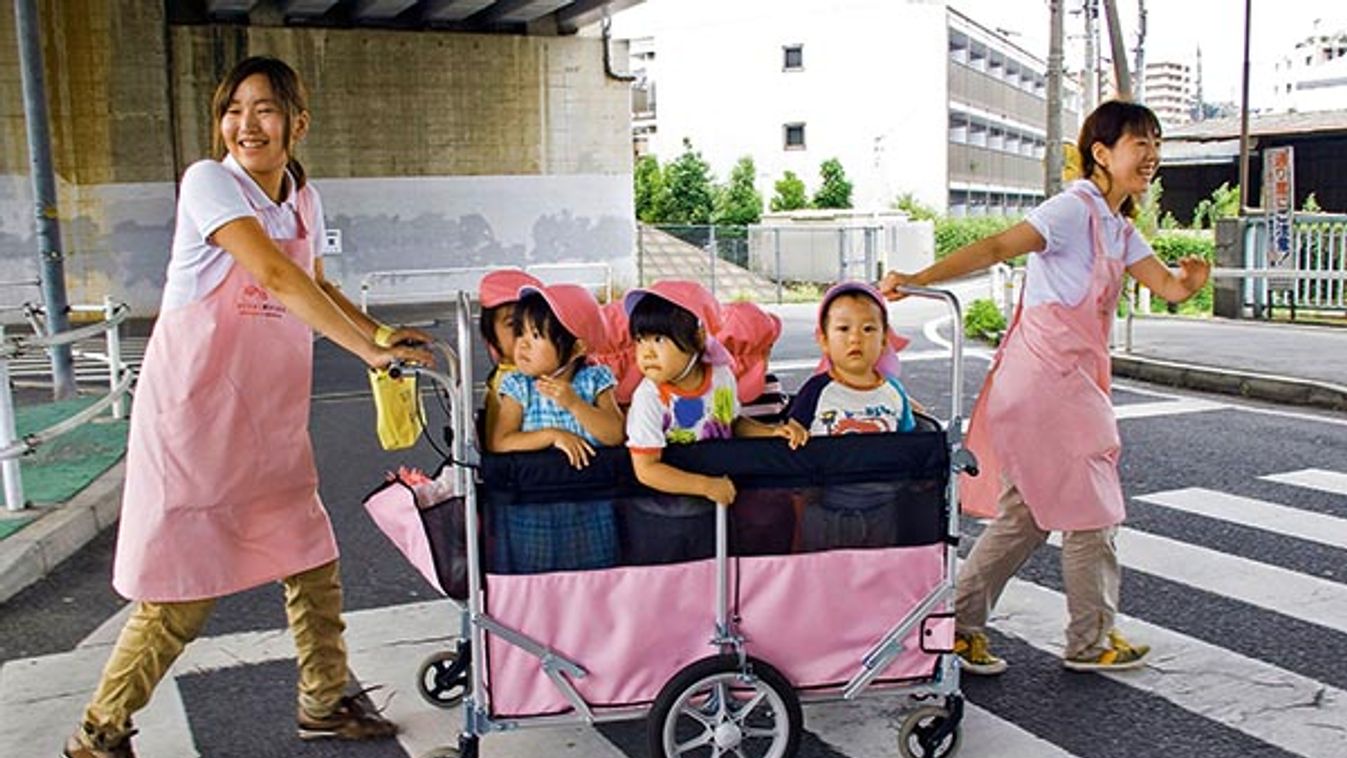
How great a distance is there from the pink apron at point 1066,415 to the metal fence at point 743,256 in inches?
933

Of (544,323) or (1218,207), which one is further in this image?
(1218,207)

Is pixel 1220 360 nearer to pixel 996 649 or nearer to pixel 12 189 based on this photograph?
pixel 996 649

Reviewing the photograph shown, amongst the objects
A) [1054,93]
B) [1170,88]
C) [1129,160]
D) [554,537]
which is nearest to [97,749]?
[554,537]

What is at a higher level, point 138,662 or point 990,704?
point 138,662

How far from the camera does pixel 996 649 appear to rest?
4.76 metres

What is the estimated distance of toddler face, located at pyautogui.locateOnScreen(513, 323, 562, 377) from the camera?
3.62 metres

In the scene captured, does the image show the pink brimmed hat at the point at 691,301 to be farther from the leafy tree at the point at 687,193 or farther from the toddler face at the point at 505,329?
the leafy tree at the point at 687,193

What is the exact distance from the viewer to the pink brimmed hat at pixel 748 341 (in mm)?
4281

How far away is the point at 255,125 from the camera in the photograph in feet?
11.8

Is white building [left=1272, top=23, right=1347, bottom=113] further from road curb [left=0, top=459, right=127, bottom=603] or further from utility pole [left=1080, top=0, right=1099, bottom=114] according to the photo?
road curb [left=0, top=459, right=127, bottom=603]

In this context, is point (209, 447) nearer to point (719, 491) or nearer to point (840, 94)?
point (719, 491)

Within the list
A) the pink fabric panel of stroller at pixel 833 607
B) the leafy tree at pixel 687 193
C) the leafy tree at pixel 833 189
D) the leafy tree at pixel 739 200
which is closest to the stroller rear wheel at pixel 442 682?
the pink fabric panel of stroller at pixel 833 607

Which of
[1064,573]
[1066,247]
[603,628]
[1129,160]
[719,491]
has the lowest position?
[1064,573]

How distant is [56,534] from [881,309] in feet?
14.5
